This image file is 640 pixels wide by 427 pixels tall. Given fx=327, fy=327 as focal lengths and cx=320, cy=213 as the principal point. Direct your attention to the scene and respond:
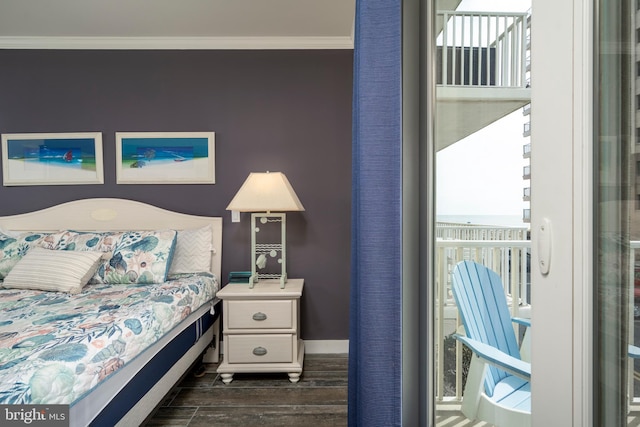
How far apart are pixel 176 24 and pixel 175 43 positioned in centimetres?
23

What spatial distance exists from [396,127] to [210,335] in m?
2.19

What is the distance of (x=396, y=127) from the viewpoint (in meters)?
1.14

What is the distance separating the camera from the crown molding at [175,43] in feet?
9.00

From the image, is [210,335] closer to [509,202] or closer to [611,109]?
[509,202]

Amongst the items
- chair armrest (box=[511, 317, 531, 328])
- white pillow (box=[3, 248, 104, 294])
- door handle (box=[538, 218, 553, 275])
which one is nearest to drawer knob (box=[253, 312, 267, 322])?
white pillow (box=[3, 248, 104, 294])

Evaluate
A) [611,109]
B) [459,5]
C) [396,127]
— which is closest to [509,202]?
[611,109]

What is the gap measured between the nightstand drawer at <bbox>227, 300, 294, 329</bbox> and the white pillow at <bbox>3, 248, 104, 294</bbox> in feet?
3.10

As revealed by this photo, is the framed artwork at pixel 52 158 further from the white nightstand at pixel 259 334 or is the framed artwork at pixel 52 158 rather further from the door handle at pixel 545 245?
the door handle at pixel 545 245

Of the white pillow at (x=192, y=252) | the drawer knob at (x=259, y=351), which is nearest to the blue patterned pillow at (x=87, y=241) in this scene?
the white pillow at (x=192, y=252)

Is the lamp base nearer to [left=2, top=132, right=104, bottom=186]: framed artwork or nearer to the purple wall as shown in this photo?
the purple wall

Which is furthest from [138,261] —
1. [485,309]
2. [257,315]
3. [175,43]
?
[485,309]

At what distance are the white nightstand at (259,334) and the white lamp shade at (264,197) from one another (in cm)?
59

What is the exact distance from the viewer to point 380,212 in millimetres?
1142

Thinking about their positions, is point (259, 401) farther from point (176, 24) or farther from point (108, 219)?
point (176, 24)
